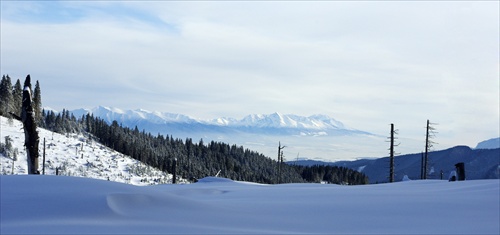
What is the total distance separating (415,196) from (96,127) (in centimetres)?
12750

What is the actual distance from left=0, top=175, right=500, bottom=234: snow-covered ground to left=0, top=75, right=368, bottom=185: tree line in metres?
93.7

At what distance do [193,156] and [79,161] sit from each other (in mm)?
33787

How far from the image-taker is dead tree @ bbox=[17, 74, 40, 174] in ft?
41.9

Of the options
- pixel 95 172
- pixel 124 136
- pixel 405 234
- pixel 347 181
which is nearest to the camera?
pixel 405 234

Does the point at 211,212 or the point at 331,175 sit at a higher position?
the point at 331,175

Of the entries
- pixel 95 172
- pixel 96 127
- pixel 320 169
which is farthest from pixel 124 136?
pixel 320 169

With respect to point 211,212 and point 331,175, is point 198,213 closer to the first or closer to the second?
point 211,212

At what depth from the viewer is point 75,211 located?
189 inches

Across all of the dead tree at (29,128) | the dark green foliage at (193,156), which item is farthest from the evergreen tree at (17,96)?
the dead tree at (29,128)

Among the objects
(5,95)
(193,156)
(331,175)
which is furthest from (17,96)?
(331,175)

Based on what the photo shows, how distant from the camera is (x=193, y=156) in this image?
123 metres

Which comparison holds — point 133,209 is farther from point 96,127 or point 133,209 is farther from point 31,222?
point 96,127

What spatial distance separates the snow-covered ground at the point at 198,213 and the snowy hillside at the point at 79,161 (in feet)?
262

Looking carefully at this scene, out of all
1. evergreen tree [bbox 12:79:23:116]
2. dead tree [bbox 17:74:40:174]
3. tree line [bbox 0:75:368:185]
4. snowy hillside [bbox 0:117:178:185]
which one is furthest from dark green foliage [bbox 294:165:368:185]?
dead tree [bbox 17:74:40:174]
